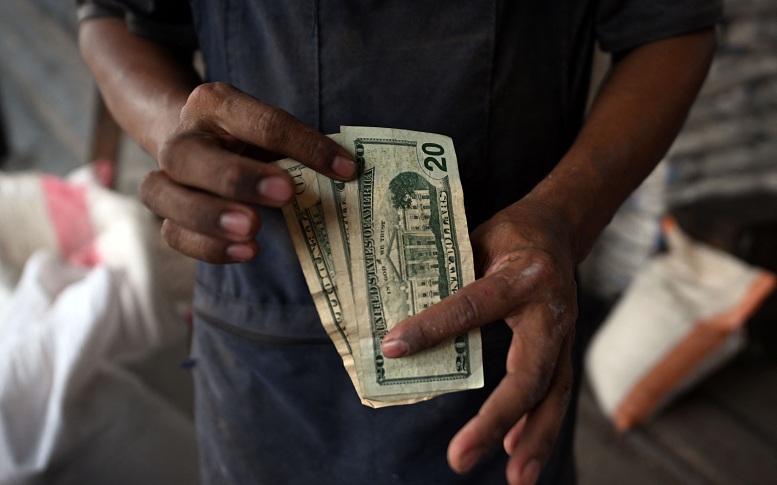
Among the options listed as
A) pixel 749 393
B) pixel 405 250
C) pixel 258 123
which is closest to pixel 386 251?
pixel 405 250

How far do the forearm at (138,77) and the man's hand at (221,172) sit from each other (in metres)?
0.17

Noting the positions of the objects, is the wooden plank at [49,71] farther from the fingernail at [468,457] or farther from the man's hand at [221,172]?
the fingernail at [468,457]

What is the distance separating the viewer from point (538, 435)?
2.22ft

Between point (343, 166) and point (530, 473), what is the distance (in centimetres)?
38

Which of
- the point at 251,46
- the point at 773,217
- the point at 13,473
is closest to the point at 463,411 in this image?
the point at 251,46

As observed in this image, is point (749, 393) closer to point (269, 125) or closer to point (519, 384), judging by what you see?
point (519, 384)

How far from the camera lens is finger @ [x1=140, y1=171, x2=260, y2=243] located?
0.64 metres

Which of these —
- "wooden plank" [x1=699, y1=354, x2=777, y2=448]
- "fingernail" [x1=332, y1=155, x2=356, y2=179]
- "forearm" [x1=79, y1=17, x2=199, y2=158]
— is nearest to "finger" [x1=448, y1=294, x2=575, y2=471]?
"fingernail" [x1=332, y1=155, x2=356, y2=179]

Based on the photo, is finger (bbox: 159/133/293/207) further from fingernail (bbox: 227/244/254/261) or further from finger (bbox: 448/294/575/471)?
finger (bbox: 448/294/575/471)

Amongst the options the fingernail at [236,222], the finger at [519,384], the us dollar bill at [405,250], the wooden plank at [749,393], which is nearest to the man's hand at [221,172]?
the fingernail at [236,222]

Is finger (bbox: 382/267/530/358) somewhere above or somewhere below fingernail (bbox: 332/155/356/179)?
below

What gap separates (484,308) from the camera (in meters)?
0.67

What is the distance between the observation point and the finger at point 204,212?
64 centimetres

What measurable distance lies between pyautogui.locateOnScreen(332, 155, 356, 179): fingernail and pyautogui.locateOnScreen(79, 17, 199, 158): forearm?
0.24m
